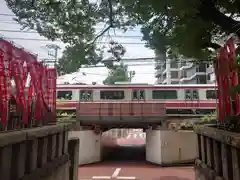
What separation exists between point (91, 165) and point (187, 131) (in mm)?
6767

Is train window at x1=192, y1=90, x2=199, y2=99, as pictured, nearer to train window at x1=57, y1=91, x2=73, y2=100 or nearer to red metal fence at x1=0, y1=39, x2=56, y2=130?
train window at x1=57, y1=91, x2=73, y2=100

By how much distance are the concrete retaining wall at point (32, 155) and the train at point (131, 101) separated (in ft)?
35.3

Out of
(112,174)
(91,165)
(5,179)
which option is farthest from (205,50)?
→ (91,165)

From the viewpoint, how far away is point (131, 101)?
19.0 metres

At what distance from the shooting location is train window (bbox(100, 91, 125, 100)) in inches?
757

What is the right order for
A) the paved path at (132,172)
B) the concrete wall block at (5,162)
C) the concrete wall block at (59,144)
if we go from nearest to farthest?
the concrete wall block at (5,162)
the concrete wall block at (59,144)
the paved path at (132,172)

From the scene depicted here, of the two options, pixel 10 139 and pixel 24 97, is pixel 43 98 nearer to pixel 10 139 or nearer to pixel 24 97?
pixel 24 97

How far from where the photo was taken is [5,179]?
145 inches

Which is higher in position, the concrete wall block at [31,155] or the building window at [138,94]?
the building window at [138,94]

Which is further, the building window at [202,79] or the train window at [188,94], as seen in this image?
the building window at [202,79]

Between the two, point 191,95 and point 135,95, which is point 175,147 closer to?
point 191,95

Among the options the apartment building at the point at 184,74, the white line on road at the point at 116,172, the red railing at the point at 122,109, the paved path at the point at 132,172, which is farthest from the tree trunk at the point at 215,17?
the apartment building at the point at 184,74

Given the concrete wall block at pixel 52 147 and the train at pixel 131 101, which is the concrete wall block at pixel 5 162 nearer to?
the concrete wall block at pixel 52 147

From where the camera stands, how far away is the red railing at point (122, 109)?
17484 millimetres
